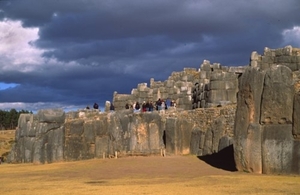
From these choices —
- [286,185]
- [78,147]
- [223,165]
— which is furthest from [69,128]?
[286,185]

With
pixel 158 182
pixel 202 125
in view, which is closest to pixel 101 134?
pixel 202 125

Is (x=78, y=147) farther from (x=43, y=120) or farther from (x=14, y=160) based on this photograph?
(x=14, y=160)

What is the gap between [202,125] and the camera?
29.8 m

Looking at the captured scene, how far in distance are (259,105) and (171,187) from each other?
5180 mm

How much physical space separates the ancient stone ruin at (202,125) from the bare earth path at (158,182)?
120cm

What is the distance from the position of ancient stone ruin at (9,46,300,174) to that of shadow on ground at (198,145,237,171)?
0.43 meters

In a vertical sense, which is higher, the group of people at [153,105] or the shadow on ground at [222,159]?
the group of people at [153,105]

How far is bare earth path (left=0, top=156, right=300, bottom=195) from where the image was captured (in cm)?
1485

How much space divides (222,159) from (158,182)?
7879mm

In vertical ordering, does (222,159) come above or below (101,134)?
below

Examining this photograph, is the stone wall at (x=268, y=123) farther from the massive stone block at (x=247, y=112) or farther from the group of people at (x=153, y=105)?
the group of people at (x=153, y=105)

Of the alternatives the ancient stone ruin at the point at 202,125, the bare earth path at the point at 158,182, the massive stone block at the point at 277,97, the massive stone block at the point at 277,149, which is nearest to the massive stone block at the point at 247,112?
the ancient stone ruin at the point at 202,125

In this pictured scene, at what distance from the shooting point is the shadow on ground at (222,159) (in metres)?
22.5

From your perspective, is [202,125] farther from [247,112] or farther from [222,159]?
[247,112]
